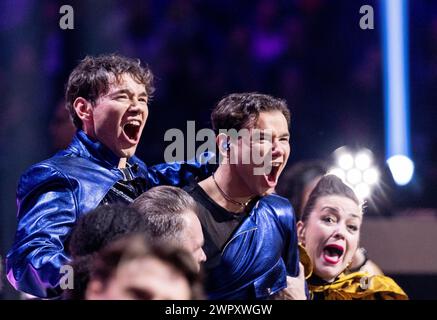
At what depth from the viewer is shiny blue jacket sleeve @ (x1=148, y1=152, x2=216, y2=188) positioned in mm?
2061

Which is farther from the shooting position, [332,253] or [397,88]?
[397,88]

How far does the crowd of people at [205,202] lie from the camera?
1.75 m

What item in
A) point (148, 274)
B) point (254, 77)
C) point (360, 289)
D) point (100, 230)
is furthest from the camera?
point (254, 77)

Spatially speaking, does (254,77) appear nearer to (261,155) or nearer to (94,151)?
(261,155)

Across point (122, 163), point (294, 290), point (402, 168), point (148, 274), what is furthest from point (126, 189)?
point (402, 168)

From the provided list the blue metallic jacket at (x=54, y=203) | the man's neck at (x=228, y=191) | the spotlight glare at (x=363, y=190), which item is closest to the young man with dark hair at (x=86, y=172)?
the blue metallic jacket at (x=54, y=203)

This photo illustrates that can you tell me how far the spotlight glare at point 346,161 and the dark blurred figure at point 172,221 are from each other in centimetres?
83

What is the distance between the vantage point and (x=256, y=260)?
191cm

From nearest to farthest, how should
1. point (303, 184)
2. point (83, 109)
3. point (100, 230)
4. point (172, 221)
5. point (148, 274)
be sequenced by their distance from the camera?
point (148, 274), point (100, 230), point (172, 221), point (83, 109), point (303, 184)

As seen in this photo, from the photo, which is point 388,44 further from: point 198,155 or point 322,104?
point 198,155

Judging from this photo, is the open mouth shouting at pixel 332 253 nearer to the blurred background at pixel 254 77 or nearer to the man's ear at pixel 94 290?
the blurred background at pixel 254 77

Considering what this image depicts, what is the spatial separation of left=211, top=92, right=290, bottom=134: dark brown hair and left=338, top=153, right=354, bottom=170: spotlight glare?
48 cm

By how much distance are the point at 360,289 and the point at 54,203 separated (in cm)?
77
